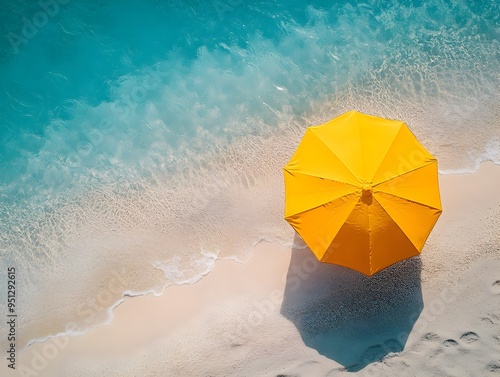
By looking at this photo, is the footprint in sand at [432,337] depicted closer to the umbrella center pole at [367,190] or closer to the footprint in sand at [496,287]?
the footprint in sand at [496,287]

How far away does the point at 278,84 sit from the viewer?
9742mm

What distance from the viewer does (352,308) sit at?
867 centimetres

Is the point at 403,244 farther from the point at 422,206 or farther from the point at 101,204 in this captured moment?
the point at 101,204

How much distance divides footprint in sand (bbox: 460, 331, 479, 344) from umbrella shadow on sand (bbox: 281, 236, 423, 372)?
0.87 metres

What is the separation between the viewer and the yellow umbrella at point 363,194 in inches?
283

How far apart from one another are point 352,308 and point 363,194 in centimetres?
271

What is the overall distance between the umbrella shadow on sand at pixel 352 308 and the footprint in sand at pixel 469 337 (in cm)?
87

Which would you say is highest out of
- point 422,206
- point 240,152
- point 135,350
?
point 240,152

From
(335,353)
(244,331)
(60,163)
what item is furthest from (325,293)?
(60,163)

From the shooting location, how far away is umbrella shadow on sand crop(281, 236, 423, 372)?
855 cm

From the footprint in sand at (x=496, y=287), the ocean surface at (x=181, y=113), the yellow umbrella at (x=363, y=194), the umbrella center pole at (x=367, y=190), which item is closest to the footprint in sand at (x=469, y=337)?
the footprint in sand at (x=496, y=287)

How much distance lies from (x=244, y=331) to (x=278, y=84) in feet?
16.4

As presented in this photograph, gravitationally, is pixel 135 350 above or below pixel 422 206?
below

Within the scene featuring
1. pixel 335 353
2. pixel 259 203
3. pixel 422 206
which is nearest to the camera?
pixel 422 206
